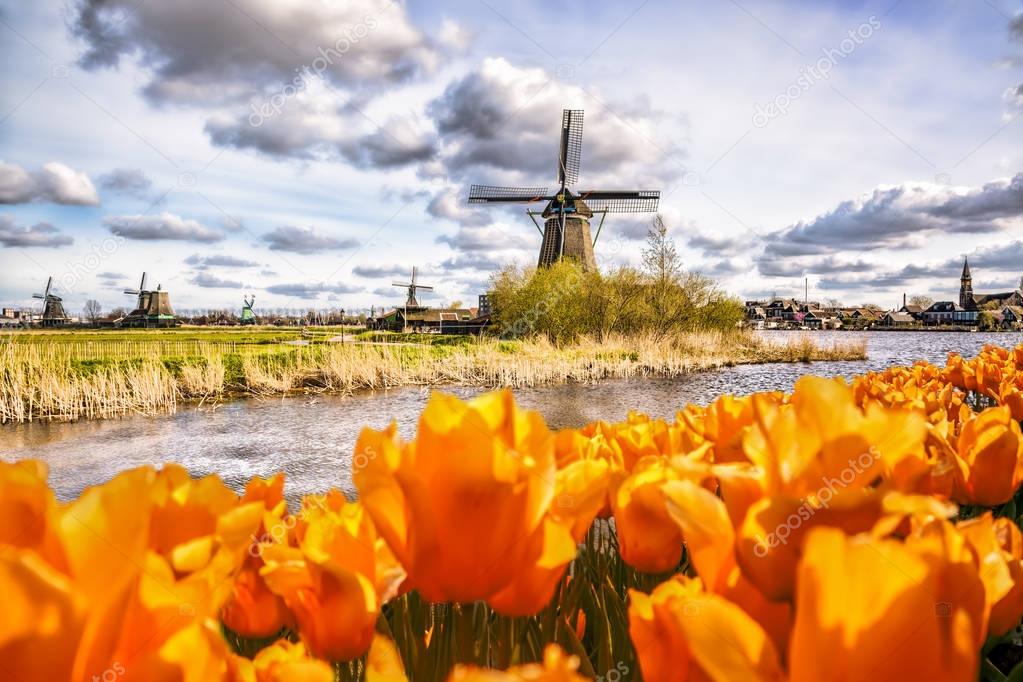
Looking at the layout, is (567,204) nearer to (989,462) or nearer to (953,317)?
(989,462)

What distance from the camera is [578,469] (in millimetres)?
750

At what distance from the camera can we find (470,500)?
0.61 metres

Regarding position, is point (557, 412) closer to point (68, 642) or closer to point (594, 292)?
point (68, 642)

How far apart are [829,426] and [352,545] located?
0.55 m

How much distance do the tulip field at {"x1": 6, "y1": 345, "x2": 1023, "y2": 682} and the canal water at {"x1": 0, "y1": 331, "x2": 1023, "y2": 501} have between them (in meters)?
7.50

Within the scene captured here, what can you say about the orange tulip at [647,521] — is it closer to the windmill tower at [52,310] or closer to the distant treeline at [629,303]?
the distant treeline at [629,303]

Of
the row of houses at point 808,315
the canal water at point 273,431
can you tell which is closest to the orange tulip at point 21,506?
the canal water at point 273,431

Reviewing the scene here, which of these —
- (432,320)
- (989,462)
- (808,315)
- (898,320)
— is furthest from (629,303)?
(898,320)

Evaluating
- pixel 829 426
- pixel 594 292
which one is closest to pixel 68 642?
pixel 829 426

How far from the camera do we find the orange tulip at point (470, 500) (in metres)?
0.59

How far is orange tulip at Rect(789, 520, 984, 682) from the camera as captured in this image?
1.30 ft

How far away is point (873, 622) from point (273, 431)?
1383cm


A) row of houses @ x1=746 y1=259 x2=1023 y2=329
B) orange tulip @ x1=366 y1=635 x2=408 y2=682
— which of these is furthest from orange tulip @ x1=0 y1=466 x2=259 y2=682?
row of houses @ x1=746 y1=259 x2=1023 y2=329

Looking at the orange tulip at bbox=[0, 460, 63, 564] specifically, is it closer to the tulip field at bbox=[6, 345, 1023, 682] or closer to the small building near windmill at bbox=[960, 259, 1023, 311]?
the tulip field at bbox=[6, 345, 1023, 682]
